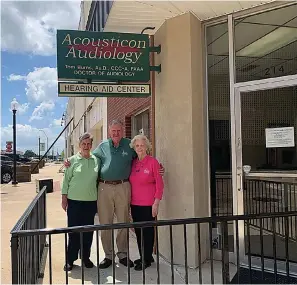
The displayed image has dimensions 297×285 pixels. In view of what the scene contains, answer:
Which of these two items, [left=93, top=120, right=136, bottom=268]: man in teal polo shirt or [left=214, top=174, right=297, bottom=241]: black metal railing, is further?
[left=93, top=120, right=136, bottom=268]: man in teal polo shirt

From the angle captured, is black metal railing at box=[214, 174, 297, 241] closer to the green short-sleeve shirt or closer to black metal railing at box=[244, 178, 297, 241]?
black metal railing at box=[244, 178, 297, 241]

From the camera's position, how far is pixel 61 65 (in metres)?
4.64

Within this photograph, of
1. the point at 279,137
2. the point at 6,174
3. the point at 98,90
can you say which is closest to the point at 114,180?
the point at 98,90

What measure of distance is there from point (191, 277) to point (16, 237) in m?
2.23

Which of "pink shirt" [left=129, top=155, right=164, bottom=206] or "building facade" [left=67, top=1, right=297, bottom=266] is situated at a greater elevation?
"building facade" [left=67, top=1, right=297, bottom=266]

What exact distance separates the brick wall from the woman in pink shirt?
1.61 metres

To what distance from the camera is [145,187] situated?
4.36m

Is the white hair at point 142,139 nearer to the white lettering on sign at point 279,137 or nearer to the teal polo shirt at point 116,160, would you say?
the teal polo shirt at point 116,160

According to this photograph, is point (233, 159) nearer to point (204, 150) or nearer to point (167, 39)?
point (204, 150)

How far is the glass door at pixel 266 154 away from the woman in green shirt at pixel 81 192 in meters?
1.64

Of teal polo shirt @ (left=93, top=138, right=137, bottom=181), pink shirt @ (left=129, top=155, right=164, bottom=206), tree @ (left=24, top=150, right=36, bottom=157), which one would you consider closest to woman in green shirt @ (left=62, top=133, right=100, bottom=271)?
teal polo shirt @ (left=93, top=138, right=137, bottom=181)

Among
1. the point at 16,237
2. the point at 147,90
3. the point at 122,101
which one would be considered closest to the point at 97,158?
the point at 147,90

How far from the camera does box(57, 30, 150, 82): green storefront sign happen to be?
15.2 ft

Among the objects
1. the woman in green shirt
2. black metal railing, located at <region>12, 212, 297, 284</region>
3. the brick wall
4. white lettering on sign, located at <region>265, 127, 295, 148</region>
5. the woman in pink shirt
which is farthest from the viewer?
the brick wall
